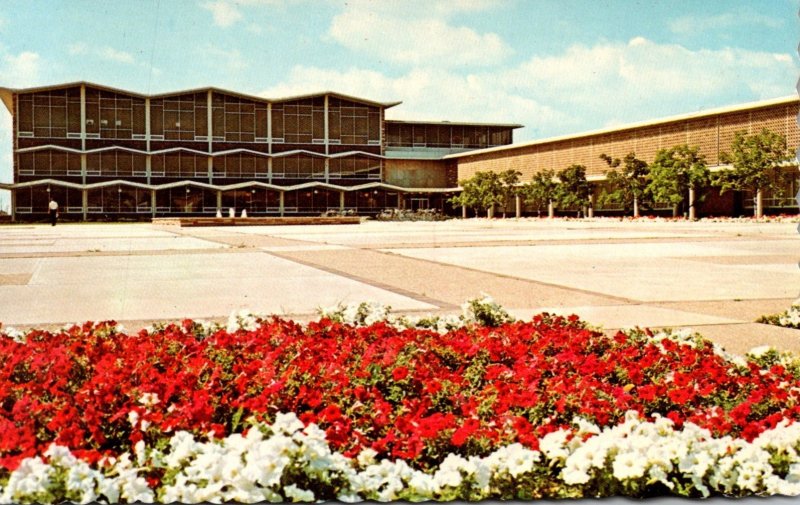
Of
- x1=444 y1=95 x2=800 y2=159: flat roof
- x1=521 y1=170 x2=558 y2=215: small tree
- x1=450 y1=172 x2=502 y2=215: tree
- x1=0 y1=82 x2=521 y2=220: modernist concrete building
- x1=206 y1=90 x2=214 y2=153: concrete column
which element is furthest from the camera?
x1=450 y1=172 x2=502 y2=215: tree

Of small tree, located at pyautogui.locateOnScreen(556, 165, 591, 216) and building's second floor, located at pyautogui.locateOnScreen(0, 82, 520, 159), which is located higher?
building's second floor, located at pyautogui.locateOnScreen(0, 82, 520, 159)

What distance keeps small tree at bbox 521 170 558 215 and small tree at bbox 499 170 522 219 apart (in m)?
2.49

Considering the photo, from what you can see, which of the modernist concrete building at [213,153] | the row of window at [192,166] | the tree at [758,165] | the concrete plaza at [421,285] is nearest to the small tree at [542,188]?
A: the modernist concrete building at [213,153]

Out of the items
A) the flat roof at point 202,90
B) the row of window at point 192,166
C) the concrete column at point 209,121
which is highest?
the flat roof at point 202,90

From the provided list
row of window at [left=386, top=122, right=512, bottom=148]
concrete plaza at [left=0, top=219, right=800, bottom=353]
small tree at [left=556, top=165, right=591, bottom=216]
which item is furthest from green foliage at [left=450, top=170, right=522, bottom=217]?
concrete plaza at [left=0, top=219, right=800, bottom=353]

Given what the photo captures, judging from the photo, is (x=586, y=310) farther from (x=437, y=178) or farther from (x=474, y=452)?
(x=437, y=178)

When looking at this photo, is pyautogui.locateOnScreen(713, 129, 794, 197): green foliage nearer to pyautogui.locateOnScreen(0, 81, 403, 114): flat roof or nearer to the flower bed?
pyautogui.locateOnScreen(0, 81, 403, 114): flat roof

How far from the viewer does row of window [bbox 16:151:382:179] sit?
231 feet

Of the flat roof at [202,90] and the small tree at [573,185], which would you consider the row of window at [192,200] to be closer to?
the flat roof at [202,90]

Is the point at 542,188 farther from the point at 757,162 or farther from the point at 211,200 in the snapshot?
the point at 211,200

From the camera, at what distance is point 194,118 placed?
2894 inches

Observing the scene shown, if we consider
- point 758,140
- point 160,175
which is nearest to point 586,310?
point 758,140

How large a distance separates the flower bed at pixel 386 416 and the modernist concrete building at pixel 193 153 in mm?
67903

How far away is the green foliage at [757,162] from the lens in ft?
143
